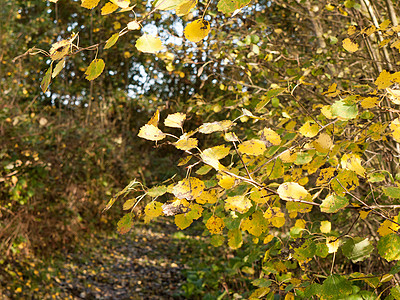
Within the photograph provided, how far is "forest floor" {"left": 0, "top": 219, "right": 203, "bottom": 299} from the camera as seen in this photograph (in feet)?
12.2

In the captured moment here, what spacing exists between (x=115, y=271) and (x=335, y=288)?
4053 mm

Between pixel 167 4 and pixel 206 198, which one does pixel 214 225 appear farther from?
pixel 167 4

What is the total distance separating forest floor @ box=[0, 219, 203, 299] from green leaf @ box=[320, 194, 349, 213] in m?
3.19

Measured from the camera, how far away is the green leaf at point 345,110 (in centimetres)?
86

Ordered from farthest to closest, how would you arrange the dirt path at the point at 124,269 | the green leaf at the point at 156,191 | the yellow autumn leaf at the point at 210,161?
the dirt path at the point at 124,269
the green leaf at the point at 156,191
the yellow autumn leaf at the point at 210,161

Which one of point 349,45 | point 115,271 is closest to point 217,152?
point 349,45

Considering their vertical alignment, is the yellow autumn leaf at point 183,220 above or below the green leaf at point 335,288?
above

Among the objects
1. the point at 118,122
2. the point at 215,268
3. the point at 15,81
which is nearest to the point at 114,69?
the point at 118,122

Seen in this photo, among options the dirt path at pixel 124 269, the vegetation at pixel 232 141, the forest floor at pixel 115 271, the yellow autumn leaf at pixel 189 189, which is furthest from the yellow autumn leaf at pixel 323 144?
the dirt path at pixel 124 269

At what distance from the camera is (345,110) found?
88 centimetres

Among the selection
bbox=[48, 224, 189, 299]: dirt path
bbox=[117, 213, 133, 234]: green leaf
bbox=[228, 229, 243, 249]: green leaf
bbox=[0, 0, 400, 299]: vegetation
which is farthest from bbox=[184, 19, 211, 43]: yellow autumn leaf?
bbox=[48, 224, 189, 299]: dirt path

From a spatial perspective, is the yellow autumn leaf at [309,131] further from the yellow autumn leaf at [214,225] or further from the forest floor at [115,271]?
the forest floor at [115,271]

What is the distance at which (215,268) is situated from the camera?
3930 millimetres

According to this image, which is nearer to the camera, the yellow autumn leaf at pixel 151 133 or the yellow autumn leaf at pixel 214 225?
the yellow autumn leaf at pixel 151 133
